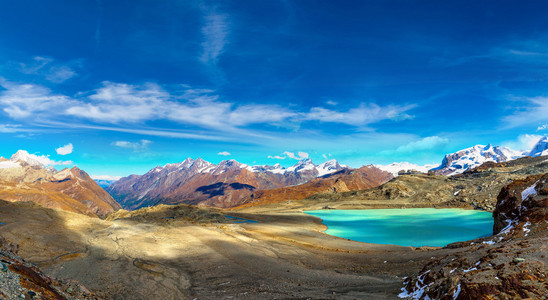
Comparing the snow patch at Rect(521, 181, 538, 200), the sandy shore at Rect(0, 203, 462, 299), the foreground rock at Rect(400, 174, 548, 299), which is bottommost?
the sandy shore at Rect(0, 203, 462, 299)

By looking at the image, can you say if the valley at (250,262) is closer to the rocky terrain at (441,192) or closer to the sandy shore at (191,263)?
the sandy shore at (191,263)

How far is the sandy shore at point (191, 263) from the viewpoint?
1697 cm

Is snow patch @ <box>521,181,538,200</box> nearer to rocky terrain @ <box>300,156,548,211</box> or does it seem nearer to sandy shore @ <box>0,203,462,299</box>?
sandy shore @ <box>0,203,462,299</box>

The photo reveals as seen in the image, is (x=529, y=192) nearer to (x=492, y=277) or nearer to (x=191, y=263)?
(x=492, y=277)

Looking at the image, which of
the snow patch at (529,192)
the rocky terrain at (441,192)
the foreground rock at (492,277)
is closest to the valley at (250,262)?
the foreground rock at (492,277)

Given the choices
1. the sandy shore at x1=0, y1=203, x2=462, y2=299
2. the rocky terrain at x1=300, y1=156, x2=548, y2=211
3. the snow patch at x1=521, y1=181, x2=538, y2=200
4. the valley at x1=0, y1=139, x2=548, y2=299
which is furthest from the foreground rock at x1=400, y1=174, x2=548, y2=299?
the rocky terrain at x1=300, y1=156, x2=548, y2=211

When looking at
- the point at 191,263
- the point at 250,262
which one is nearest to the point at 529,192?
the point at 250,262

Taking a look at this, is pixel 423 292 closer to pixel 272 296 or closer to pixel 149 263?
pixel 272 296

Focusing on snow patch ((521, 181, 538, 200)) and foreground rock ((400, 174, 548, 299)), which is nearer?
foreground rock ((400, 174, 548, 299))

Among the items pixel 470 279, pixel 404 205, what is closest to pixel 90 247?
pixel 470 279

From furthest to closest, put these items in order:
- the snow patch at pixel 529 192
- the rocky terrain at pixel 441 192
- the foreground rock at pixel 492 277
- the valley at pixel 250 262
Answer: the rocky terrain at pixel 441 192 → the snow patch at pixel 529 192 → the valley at pixel 250 262 → the foreground rock at pixel 492 277

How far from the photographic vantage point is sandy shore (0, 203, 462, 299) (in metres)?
17.0

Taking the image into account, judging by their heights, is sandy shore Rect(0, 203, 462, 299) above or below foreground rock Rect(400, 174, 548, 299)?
below

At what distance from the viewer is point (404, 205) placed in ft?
422
